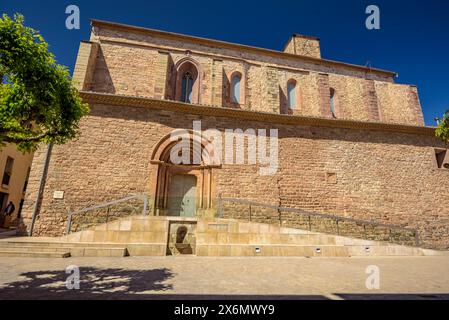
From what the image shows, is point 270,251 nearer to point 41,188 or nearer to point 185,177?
point 185,177

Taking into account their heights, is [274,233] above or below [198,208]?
below

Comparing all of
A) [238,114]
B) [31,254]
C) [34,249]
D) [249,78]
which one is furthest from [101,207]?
[249,78]

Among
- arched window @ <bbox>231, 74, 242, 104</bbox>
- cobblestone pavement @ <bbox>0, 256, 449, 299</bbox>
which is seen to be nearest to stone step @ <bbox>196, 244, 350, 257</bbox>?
cobblestone pavement @ <bbox>0, 256, 449, 299</bbox>

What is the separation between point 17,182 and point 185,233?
1666 centimetres

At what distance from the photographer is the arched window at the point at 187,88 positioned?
1471cm

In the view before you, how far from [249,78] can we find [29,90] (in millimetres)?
13764

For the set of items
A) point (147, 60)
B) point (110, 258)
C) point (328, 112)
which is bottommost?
point (110, 258)

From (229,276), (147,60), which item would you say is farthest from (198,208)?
(147,60)

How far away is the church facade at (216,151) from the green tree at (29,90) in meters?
5.40

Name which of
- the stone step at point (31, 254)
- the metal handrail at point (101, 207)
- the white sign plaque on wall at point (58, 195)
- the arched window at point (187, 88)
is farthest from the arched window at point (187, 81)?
the stone step at point (31, 254)

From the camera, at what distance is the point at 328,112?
15.3 meters

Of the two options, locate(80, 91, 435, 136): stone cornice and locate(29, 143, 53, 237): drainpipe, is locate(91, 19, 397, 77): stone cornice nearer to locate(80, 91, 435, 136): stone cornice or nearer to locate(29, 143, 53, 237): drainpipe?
locate(80, 91, 435, 136): stone cornice

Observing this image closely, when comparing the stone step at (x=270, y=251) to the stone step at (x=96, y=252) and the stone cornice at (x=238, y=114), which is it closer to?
the stone step at (x=96, y=252)
